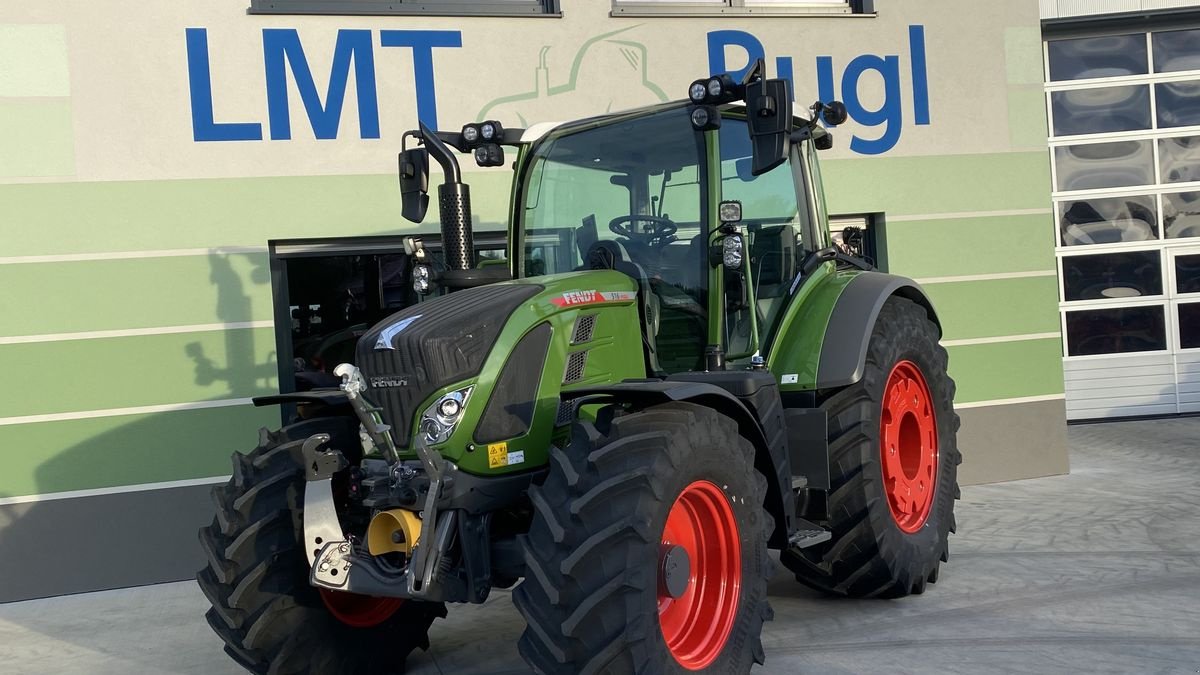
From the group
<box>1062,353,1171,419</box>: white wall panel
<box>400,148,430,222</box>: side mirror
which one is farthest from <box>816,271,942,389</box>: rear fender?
<box>1062,353,1171,419</box>: white wall panel

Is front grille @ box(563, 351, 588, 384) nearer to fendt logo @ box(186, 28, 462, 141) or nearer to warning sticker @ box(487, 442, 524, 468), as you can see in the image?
warning sticker @ box(487, 442, 524, 468)

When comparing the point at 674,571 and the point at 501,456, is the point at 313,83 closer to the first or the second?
the point at 501,456

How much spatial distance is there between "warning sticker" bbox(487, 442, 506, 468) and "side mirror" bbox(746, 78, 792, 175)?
135cm

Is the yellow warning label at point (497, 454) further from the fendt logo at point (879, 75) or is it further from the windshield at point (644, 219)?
the fendt logo at point (879, 75)

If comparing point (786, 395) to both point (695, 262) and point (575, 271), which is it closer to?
point (695, 262)

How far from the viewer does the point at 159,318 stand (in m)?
6.85

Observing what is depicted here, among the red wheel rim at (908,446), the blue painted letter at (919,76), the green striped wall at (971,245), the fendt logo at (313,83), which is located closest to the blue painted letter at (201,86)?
the fendt logo at (313,83)

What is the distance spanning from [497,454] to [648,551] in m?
0.70

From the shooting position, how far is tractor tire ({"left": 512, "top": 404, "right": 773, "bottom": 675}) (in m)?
3.42

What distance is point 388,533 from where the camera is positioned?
12.7 ft

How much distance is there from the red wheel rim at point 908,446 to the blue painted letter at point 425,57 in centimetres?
350

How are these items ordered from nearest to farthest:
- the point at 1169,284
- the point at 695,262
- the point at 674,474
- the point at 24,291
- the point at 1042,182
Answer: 1. the point at 674,474
2. the point at 695,262
3. the point at 24,291
4. the point at 1042,182
5. the point at 1169,284

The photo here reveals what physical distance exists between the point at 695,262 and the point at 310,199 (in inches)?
131

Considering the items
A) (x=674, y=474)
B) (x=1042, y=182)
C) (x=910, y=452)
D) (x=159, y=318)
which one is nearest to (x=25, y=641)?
(x=159, y=318)
